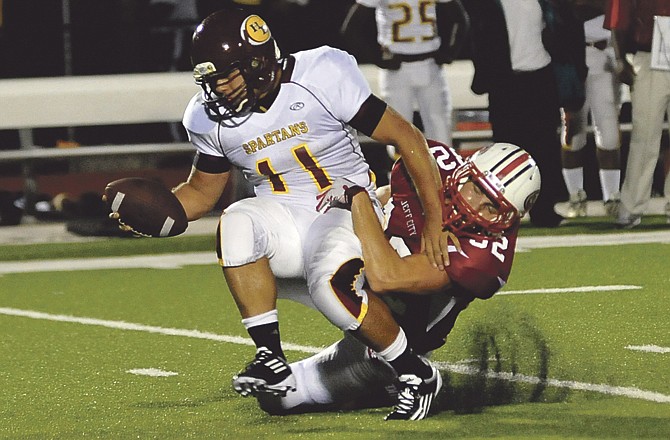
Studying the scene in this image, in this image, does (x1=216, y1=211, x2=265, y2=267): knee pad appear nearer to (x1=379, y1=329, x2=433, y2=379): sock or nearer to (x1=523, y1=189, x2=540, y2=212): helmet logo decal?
(x1=379, y1=329, x2=433, y2=379): sock

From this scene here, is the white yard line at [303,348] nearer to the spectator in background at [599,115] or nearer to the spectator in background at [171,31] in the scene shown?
the spectator in background at [599,115]

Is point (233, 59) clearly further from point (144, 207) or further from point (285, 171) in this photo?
point (144, 207)

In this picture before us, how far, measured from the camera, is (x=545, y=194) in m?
10.6

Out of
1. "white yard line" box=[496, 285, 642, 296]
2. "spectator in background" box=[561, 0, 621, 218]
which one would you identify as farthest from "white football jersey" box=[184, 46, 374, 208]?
"spectator in background" box=[561, 0, 621, 218]

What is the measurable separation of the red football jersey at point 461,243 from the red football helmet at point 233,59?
508 mm

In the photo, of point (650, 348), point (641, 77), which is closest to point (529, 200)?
point (650, 348)

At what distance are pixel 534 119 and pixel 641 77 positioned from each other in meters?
1.03

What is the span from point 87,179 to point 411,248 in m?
8.28

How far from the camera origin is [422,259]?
4816mm

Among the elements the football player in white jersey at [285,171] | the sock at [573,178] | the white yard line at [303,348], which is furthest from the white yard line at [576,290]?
the sock at [573,178]

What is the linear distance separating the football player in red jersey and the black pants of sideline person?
5440mm

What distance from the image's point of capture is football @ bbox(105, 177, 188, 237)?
17.0ft

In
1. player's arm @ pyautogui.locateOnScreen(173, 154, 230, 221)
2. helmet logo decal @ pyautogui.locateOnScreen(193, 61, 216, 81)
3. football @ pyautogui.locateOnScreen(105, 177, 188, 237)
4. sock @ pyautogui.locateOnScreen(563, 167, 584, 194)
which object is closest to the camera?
helmet logo decal @ pyautogui.locateOnScreen(193, 61, 216, 81)

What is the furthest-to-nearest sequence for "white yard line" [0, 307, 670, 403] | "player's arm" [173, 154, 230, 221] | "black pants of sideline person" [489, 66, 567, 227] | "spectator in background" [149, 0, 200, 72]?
"spectator in background" [149, 0, 200, 72] → "black pants of sideline person" [489, 66, 567, 227] → "player's arm" [173, 154, 230, 221] → "white yard line" [0, 307, 670, 403]
